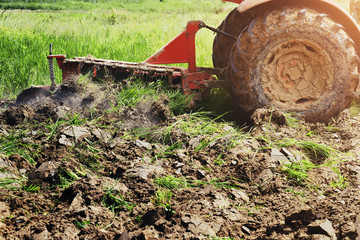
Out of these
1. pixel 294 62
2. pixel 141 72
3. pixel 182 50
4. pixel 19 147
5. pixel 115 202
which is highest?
pixel 182 50

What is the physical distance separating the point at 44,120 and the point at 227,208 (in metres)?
1.94

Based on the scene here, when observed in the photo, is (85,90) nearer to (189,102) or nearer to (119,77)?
(119,77)

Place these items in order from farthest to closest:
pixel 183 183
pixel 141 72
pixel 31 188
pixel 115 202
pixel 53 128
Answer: pixel 141 72 → pixel 53 128 → pixel 183 183 → pixel 31 188 → pixel 115 202

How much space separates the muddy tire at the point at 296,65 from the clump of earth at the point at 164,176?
0.66 ft

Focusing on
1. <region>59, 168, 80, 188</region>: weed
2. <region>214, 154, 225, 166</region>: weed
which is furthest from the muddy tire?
<region>59, 168, 80, 188</region>: weed

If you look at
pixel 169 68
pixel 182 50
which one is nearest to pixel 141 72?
pixel 169 68

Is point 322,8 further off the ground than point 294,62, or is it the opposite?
point 322,8

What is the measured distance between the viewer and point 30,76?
18.4 feet

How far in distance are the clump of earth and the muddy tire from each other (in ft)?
0.66

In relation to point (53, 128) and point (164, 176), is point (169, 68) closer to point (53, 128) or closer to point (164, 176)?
point (53, 128)

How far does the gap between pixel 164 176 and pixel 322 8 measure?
2340 millimetres

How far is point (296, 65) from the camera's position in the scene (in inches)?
156

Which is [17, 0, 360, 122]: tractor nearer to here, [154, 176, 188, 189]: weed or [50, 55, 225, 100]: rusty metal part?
[50, 55, 225, 100]: rusty metal part

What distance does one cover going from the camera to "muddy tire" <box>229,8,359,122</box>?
12.3 feet
